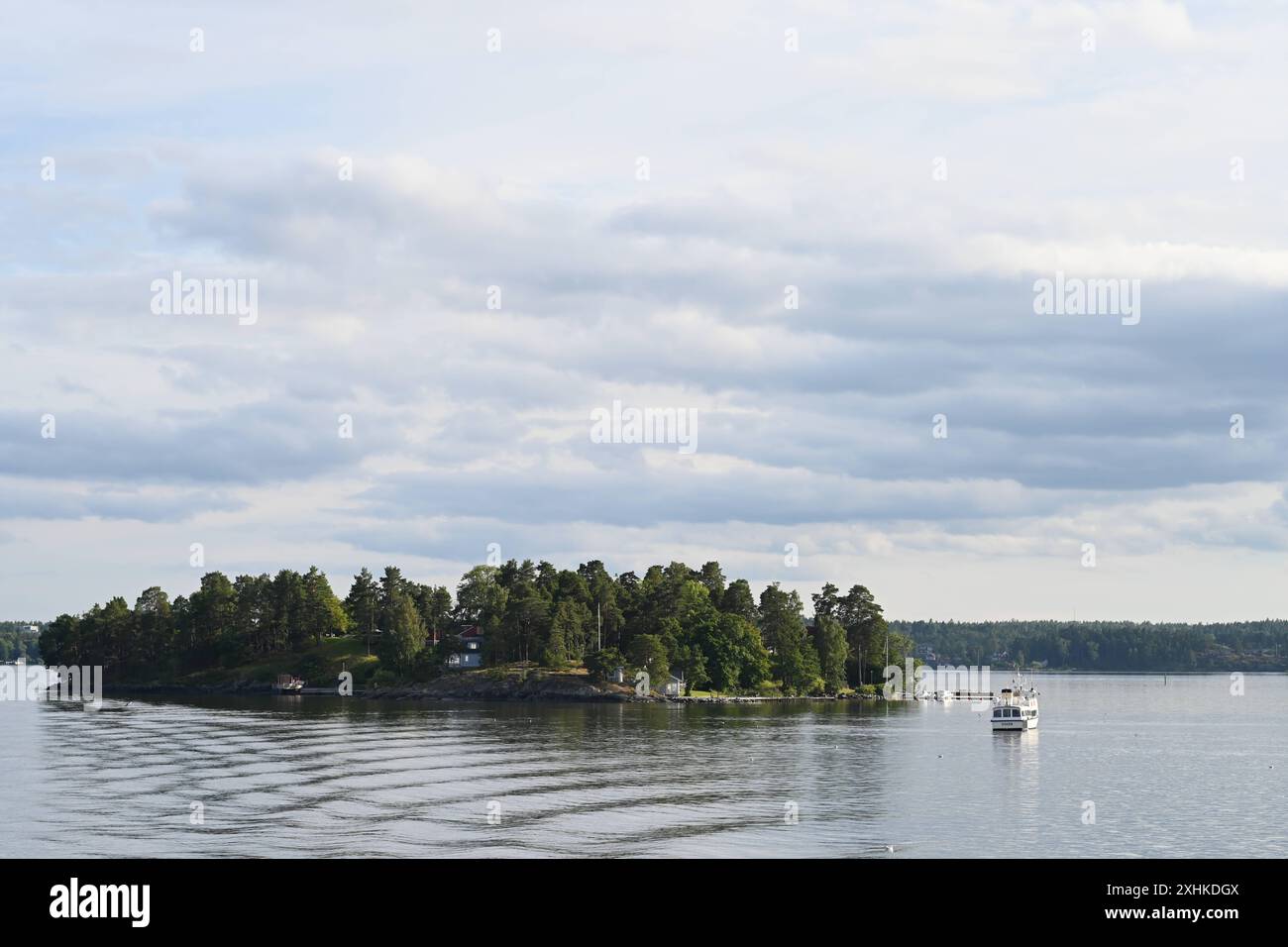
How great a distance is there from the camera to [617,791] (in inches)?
3720

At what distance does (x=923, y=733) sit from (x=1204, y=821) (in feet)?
285

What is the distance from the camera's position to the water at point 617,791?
73500 mm

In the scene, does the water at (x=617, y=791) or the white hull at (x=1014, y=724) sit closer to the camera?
the water at (x=617, y=791)

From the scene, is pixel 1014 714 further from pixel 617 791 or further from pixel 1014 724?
pixel 617 791

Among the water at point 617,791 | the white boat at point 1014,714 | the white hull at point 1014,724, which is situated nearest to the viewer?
the water at point 617,791

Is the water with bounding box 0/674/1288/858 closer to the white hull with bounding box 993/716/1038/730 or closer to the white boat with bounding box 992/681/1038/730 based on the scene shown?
the white hull with bounding box 993/716/1038/730

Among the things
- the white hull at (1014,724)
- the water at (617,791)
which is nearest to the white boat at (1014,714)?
the white hull at (1014,724)

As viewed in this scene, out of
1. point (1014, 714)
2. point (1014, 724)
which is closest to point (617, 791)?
point (1014, 724)

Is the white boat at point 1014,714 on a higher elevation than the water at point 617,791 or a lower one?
lower

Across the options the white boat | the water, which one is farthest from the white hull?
the water

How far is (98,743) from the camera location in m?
136

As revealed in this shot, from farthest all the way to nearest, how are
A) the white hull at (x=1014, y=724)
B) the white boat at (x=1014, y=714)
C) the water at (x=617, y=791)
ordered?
the white boat at (x=1014, y=714) < the white hull at (x=1014, y=724) < the water at (x=617, y=791)

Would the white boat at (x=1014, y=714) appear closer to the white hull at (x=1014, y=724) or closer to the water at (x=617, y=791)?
the white hull at (x=1014, y=724)
